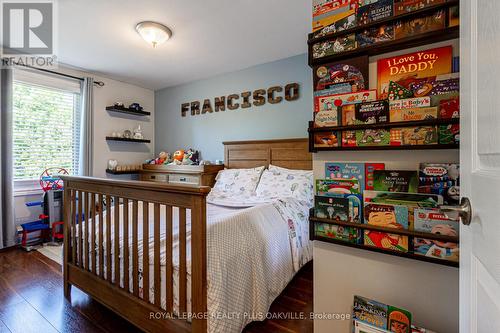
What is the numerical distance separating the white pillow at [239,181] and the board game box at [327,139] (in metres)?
1.90

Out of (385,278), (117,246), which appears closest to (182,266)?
(117,246)

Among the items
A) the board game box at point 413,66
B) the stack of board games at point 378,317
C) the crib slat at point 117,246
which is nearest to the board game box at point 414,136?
the board game box at point 413,66

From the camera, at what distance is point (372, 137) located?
91 centimetres

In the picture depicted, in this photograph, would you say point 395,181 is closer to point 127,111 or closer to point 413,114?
point 413,114

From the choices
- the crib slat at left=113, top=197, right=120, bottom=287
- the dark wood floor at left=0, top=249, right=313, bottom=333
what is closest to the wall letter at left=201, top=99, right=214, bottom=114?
the crib slat at left=113, top=197, right=120, bottom=287

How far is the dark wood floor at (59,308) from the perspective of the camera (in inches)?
61.6

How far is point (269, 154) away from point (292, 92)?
85 centimetres

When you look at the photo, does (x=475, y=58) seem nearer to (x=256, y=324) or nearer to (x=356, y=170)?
(x=356, y=170)

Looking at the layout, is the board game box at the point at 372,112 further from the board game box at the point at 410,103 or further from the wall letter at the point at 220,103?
the wall letter at the point at 220,103

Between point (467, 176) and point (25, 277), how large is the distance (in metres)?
3.21

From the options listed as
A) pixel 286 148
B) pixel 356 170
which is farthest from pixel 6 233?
pixel 356 170

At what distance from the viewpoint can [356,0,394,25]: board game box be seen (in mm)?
875

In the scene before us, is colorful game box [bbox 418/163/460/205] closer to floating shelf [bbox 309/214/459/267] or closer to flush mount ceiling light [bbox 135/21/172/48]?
floating shelf [bbox 309/214/459/267]

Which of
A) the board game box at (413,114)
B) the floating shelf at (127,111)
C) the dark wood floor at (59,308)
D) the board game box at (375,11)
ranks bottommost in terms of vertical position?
the dark wood floor at (59,308)
